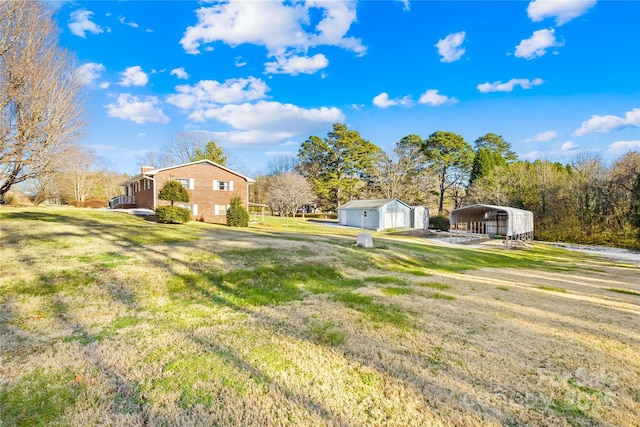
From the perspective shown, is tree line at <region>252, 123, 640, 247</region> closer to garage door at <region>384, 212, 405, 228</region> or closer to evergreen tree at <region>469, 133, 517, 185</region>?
evergreen tree at <region>469, 133, 517, 185</region>

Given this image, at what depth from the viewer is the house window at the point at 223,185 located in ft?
90.9

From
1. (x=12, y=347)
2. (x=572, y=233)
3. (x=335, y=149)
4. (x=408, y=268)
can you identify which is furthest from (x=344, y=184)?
(x=12, y=347)

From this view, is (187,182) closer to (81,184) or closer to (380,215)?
(380,215)

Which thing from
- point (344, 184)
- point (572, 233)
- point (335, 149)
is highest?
point (335, 149)

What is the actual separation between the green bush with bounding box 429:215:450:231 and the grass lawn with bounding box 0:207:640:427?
28.6 metres

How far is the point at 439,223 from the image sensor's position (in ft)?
120

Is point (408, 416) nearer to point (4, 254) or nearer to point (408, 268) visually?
point (408, 268)

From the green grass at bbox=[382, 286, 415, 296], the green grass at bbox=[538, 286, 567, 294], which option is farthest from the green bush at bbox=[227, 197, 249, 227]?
the green grass at bbox=[538, 286, 567, 294]

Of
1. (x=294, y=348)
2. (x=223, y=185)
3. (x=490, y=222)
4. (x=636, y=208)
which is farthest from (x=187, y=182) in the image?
→ (x=636, y=208)

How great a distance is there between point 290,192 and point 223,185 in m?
16.8

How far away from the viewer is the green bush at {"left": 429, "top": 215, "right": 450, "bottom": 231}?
3619 cm

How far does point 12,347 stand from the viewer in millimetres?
3812

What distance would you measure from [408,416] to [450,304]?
13.2 feet

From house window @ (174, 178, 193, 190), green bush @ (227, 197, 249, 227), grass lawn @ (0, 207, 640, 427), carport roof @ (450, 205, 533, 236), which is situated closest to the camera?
grass lawn @ (0, 207, 640, 427)
